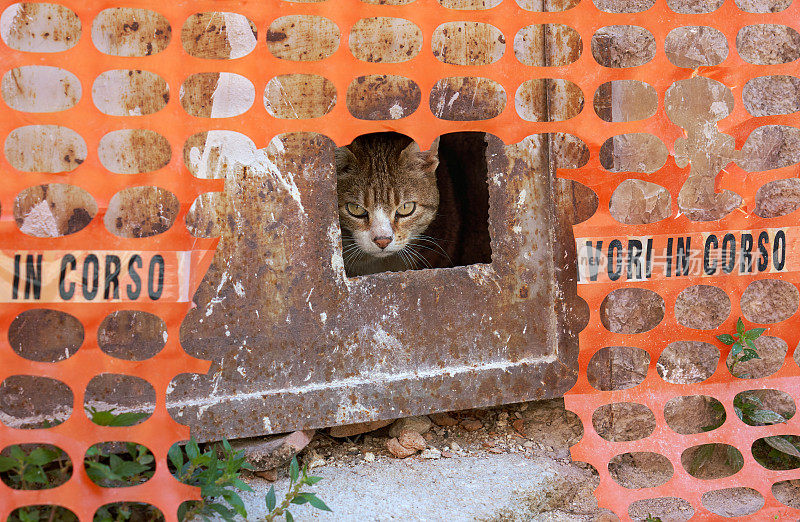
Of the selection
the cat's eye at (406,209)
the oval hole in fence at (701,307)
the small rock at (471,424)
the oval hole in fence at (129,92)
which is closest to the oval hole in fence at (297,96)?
Result: the oval hole in fence at (129,92)

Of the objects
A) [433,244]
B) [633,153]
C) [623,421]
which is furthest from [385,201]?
[623,421]

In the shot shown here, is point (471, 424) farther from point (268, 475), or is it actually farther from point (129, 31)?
point (129, 31)

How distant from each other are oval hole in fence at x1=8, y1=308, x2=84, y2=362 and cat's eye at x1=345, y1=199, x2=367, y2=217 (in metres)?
1.31

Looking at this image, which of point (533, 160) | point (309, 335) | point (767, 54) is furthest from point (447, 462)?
point (767, 54)

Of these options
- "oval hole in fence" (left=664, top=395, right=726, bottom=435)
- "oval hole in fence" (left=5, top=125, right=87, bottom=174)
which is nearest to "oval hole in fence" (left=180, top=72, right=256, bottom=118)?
"oval hole in fence" (left=5, top=125, right=87, bottom=174)

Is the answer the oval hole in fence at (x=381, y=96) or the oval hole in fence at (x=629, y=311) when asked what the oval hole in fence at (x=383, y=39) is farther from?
the oval hole in fence at (x=629, y=311)

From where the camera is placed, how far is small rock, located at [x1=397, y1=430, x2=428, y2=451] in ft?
7.70

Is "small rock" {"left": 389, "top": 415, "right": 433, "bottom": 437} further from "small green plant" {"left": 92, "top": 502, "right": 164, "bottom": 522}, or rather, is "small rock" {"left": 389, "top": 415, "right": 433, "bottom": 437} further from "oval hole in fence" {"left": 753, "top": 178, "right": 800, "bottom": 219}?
"oval hole in fence" {"left": 753, "top": 178, "right": 800, "bottom": 219}

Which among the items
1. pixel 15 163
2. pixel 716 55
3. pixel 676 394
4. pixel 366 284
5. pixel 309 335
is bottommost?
pixel 676 394

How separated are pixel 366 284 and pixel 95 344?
0.88 metres

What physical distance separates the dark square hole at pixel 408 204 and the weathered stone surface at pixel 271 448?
961 mm

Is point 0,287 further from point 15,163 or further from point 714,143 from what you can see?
point 714,143

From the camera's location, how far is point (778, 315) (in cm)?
238

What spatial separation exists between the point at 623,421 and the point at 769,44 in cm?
156
